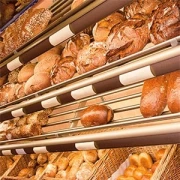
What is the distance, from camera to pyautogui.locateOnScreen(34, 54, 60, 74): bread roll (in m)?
2.37

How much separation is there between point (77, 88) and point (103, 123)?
0.85ft

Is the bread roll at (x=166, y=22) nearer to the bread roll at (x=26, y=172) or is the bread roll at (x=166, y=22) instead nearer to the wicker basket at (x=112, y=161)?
the wicker basket at (x=112, y=161)

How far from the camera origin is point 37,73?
237 centimetres

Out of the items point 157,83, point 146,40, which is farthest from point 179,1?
point 157,83

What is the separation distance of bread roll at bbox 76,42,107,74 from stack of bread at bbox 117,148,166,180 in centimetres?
72

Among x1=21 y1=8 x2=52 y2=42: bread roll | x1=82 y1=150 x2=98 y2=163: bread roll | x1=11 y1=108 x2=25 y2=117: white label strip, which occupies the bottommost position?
x1=82 y1=150 x2=98 y2=163: bread roll

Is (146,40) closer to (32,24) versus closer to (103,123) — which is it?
(103,123)

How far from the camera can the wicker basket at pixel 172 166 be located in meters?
1.69

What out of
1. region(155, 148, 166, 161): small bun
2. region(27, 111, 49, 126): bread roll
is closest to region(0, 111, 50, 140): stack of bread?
region(27, 111, 49, 126): bread roll

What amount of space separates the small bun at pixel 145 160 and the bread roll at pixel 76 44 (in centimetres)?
82

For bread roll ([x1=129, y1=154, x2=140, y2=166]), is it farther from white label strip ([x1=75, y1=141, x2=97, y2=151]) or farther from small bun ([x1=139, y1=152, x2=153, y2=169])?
white label strip ([x1=75, y1=141, x2=97, y2=151])

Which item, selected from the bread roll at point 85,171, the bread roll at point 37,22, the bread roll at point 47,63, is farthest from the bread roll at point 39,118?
the bread roll at point 37,22

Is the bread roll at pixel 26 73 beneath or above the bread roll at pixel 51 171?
above

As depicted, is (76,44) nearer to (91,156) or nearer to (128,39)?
(128,39)
